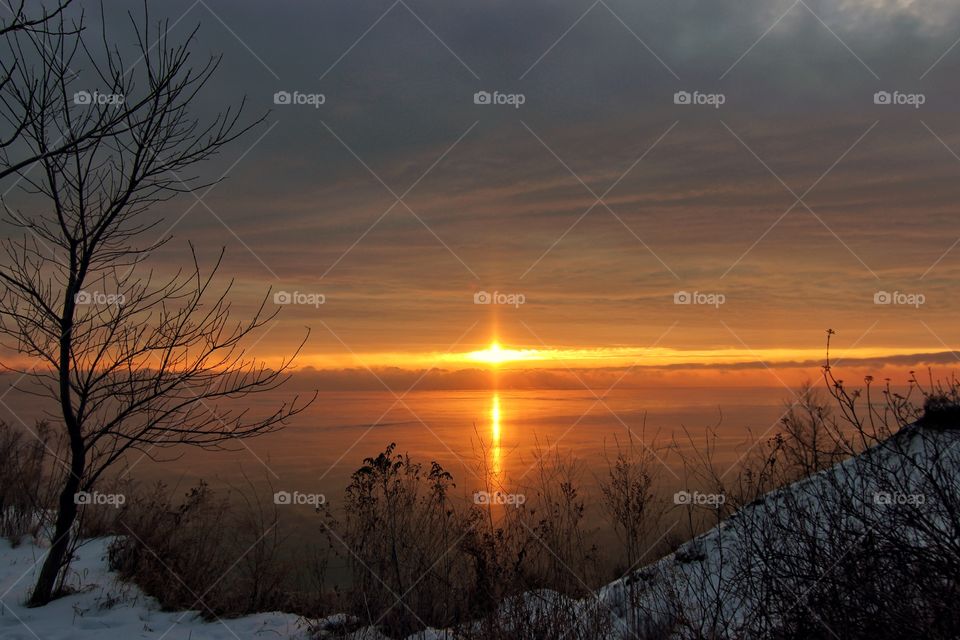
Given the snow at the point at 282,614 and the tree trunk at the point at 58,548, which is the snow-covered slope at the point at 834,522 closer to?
the snow at the point at 282,614

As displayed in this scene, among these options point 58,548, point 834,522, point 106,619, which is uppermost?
point 834,522

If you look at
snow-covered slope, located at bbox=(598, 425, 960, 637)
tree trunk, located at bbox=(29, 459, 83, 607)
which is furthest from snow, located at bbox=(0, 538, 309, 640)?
snow-covered slope, located at bbox=(598, 425, 960, 637)

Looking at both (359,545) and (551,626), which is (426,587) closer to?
(359,545)

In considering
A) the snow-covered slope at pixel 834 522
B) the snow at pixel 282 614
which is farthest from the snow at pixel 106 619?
the snow-covered slope at pixel 834 522

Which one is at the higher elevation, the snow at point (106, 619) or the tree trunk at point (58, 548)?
the tree trunk at point (58, 548)

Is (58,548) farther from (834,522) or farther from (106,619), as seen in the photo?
(834,522)

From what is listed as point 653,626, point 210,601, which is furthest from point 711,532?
point 210,601

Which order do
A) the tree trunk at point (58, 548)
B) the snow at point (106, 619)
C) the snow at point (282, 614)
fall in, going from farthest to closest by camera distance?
the tree trunk at point (58, 548), the snow at point (106, 619), the snow at point (282, 614)

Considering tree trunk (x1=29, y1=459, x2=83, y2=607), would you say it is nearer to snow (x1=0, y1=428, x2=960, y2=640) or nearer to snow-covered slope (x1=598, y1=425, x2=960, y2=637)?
snow (x1=0, y1=428, x2=960, y2=640)

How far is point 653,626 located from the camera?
263 inches

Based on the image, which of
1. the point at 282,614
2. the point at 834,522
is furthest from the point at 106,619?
the point at 834,522

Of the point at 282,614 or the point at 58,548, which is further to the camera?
the point at 282,614

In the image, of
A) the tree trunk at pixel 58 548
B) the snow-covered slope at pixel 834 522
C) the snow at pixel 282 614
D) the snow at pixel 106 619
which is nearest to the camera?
the snow-covered slope at pixel 834 522

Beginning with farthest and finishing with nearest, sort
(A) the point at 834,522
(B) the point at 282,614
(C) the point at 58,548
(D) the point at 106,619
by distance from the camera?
(B) the point at 282,614
(C) the point at 58,548
(D) the point at 106,619
(A) the point at 834,522
